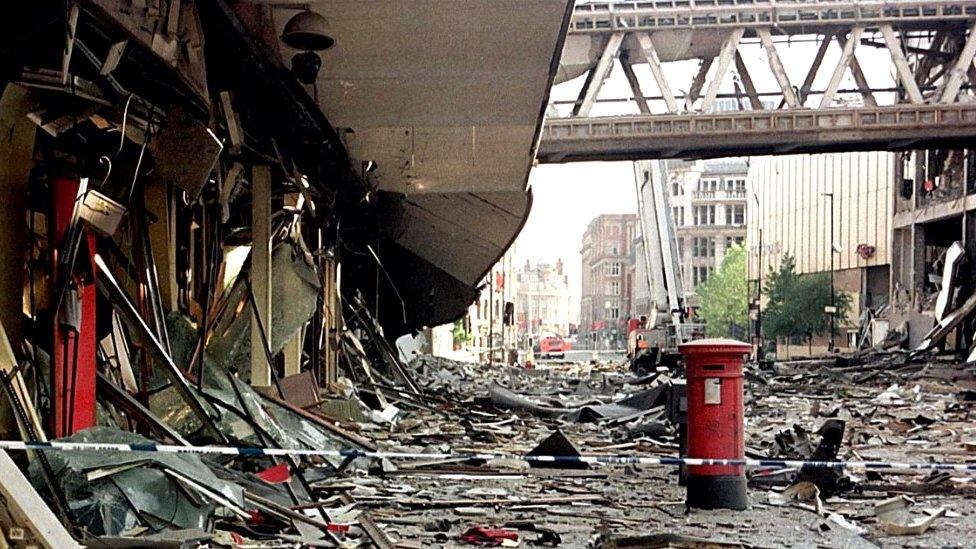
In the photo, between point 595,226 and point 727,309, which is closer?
point 727,309

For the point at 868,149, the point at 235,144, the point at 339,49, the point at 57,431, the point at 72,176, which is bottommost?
the point at 57,431

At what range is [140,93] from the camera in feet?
25.1

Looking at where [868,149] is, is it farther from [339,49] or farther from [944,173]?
[339,49]

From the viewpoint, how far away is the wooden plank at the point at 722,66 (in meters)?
26.0

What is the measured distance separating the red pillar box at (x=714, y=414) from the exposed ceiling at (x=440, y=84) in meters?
3.13

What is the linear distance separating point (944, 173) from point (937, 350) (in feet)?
40.7

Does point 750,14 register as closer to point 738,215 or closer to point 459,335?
point 459,335

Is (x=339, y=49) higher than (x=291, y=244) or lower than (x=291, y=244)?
higher

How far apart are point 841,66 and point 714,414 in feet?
67.1

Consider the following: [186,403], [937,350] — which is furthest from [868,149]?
[186,403]

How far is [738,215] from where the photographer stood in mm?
124750

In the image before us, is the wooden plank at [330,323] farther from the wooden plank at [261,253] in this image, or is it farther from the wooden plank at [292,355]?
the wooden plank at [261,253]

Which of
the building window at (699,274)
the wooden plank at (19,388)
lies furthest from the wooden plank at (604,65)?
the building window at (699,274)

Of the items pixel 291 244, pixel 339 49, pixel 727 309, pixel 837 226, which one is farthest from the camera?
pixel 727 309
